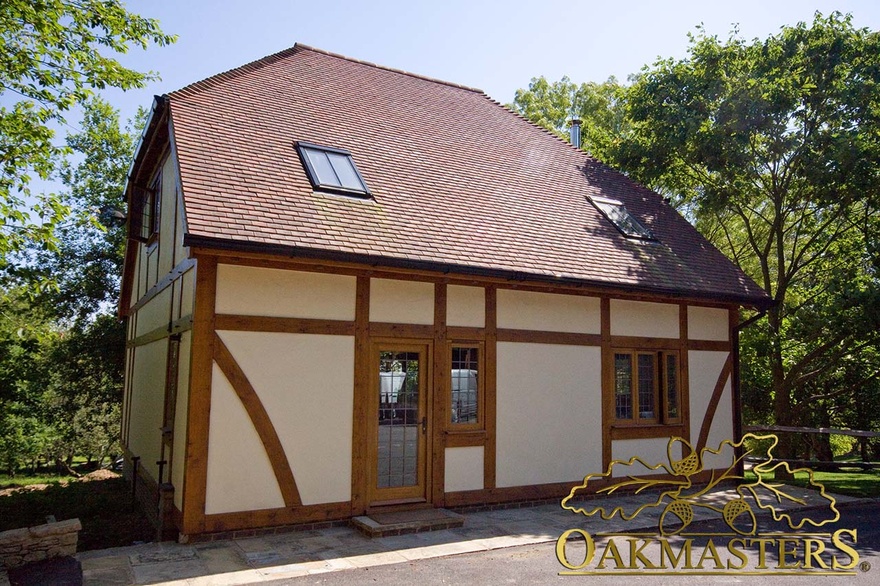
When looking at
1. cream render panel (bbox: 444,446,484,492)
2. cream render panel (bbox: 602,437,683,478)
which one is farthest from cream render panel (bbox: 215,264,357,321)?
cream render panel (bbox: 602,437,683,478)

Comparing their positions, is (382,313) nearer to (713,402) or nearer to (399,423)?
(399,423)

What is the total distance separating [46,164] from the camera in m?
9.80

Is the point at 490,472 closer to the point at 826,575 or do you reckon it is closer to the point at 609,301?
the point at 609,301

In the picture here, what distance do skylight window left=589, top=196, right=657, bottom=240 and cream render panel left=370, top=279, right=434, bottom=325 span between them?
4416 mm

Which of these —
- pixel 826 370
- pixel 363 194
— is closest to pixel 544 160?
pixel 363 194

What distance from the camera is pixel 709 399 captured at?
1121 cm

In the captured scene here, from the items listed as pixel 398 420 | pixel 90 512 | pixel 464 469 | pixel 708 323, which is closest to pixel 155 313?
pixel 90 512

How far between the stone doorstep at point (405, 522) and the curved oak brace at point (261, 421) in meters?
0.81

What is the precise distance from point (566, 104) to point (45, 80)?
22279 millimetres

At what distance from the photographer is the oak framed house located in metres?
7.40

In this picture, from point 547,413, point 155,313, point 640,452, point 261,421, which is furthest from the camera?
point 155,313

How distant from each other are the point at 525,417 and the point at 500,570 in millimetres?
3331

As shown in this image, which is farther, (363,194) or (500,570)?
(363,194)

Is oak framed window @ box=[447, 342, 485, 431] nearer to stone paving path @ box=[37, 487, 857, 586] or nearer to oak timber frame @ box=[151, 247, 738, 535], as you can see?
oak timber frame @ box=[151, 247, 738, 535]
